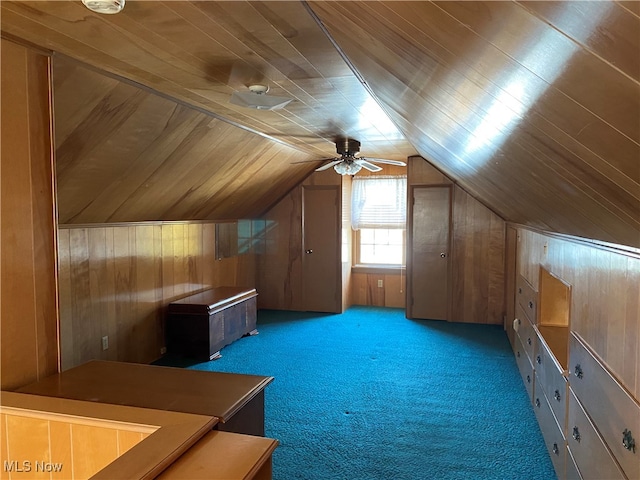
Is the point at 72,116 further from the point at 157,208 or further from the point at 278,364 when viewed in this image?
the point at 278,364

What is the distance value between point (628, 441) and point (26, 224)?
232cm

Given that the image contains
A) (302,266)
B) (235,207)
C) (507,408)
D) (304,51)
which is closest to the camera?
(304,51)

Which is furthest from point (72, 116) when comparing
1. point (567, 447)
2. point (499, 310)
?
point (499, 310)

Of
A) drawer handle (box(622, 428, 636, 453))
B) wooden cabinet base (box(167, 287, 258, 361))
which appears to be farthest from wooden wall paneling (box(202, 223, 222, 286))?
drawer handle (box(622, 428, 636, 453))

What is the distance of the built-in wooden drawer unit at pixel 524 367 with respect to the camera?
11.1 feet

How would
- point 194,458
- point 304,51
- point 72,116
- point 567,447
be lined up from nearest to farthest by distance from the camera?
point 194,458 → point 304,51 → point 567,447 → point 72,116

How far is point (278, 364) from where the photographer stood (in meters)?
4.38

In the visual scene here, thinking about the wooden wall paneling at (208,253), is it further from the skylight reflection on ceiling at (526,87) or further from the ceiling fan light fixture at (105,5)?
the skylight reflection on ceiling at (526,87)

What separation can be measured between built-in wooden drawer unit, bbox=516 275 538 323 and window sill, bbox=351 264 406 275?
7.88ft

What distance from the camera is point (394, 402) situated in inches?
138

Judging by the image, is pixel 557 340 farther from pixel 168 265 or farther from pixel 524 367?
pixel 168 265

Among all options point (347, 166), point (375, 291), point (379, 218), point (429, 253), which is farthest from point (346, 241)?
point (347, 166)

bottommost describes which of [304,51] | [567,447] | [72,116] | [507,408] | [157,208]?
[507,408]

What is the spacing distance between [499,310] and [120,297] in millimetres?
4476
